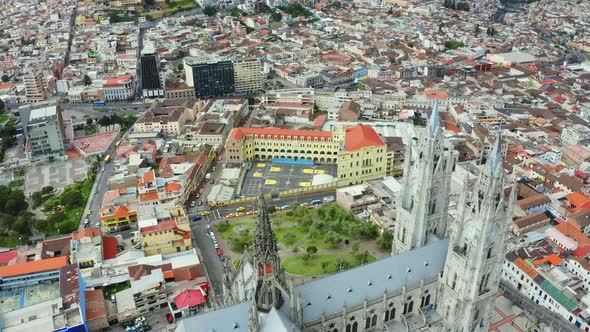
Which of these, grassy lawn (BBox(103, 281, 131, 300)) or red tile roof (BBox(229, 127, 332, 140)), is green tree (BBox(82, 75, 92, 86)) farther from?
grassy lawn (BBox(103, 281, 131, 300))

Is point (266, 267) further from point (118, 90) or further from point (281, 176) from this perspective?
point (118, 90)

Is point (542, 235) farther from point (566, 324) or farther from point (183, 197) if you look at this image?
point (183, 197)

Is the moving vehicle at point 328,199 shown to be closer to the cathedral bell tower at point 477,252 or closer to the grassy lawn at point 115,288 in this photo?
the grassy lawn at point 115,288

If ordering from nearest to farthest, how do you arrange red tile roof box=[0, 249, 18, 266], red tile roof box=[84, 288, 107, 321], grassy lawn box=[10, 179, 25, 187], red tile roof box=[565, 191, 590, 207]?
1. red tile roof box=[84, 288, 107, 321]
2. red tile roof box=[0, 249, 18, 266]
3. red tile roof box=[565, 191, 590, 207]
4. grassy lawn box=[10, 179, 25, 187]

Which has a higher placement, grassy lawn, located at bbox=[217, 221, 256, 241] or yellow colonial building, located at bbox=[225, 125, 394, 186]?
yellow colonial building, located at bbox=[225, 125, 394, 186]

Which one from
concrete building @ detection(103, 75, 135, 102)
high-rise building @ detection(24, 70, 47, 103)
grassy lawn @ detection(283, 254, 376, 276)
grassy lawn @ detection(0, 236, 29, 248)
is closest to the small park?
grassy lawn @ detection(283, 254, 376, 276)

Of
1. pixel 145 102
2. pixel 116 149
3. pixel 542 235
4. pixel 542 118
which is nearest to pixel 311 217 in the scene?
pixel 542 235
